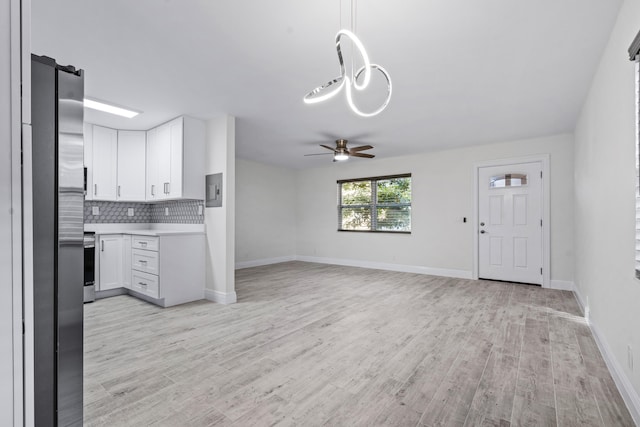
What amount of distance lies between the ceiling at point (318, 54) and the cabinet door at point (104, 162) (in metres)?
0.31

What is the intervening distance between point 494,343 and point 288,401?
1.97 m

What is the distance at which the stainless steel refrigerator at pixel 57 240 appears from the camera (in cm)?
103

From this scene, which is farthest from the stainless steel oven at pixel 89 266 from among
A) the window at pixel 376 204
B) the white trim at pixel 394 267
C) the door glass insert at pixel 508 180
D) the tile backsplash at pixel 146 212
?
the door glass insert at pixel 508 180

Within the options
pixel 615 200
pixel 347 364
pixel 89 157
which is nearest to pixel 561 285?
pixel 615 200

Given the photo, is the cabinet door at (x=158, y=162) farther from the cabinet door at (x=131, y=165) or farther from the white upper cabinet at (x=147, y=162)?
the cabinet door at (x=131, y=165)

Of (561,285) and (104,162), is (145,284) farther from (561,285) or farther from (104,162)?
(561,285)

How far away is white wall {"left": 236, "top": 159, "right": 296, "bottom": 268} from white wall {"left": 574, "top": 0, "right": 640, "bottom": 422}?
19.4ft

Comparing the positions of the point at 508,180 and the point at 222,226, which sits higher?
the point at 508,180

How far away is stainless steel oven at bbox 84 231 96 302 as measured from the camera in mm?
4039

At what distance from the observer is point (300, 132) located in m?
4.82

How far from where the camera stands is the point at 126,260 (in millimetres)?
4449

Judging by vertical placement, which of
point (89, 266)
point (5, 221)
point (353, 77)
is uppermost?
point (353, 77)

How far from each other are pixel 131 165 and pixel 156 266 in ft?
6.20

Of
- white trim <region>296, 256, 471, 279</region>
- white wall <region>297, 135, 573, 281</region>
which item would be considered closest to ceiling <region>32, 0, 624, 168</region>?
white wall <region>297, 135, 573, 281</region>
